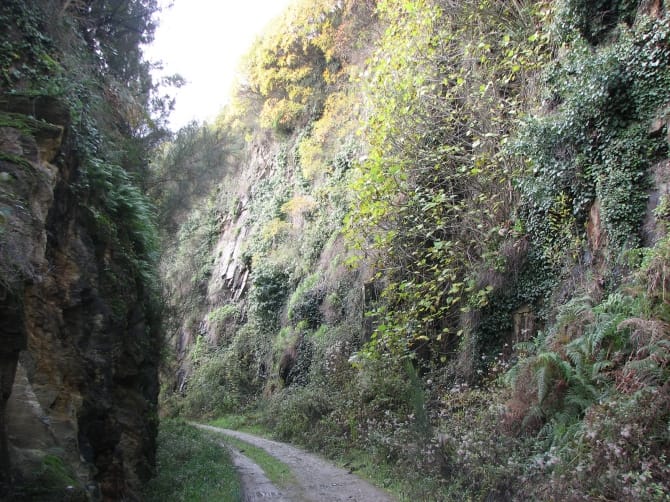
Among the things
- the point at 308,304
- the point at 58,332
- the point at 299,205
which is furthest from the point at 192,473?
the point at 299,205

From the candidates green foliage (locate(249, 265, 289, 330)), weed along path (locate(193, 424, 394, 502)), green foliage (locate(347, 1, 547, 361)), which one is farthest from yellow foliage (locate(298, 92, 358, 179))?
weed along path (locate(193, 424, 394, 502))

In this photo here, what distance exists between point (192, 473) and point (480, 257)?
7.99 metres

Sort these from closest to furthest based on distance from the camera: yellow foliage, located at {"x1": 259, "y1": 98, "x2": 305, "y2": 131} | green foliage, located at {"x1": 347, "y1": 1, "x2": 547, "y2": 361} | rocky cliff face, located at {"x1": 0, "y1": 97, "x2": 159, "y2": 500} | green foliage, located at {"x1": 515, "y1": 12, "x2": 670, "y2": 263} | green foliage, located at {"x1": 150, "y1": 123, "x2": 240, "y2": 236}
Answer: rocky cliff face, located at {"x1": 0, "y1": 97, "x2": 159, "y2": 500} → green foliage, located at {"x1": 515, "y1": 12, "x2": 670, "y2": 263} → green foliage, located at {"x1": 347, "y1": 1, "x2": 547, "y2": 361} → green foliage, located at {"x1": 150, "y1": 123, "x2": 240, "y2": 236} → yellow foliage, located at {"x1": 259, "y1": 98, "x2": 305, "y2": 131}

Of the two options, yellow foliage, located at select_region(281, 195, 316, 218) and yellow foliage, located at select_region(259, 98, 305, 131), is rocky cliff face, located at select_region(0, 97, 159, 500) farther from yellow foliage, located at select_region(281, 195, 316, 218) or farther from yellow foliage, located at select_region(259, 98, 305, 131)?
yellow foliage, located at select_region(259, 98, 305, 131)

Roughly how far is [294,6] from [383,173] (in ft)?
50.0

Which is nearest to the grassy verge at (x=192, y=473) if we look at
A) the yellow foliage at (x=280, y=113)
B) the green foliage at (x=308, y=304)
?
the green foliage at (x=308, y=304)

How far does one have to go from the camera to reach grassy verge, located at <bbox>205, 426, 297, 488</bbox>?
10.5 metres

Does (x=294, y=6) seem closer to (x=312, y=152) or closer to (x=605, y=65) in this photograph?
(x=312, y=152)

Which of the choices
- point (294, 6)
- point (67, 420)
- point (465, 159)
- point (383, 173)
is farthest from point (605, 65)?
point (294, 6)

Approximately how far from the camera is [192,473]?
10.2 meters

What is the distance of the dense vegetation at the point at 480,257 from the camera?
7012mm

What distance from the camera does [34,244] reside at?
5230 millimetres

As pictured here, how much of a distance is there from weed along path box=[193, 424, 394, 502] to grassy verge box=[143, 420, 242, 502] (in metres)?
0.39

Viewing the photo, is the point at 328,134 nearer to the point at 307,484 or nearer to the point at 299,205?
the point at 299,205
